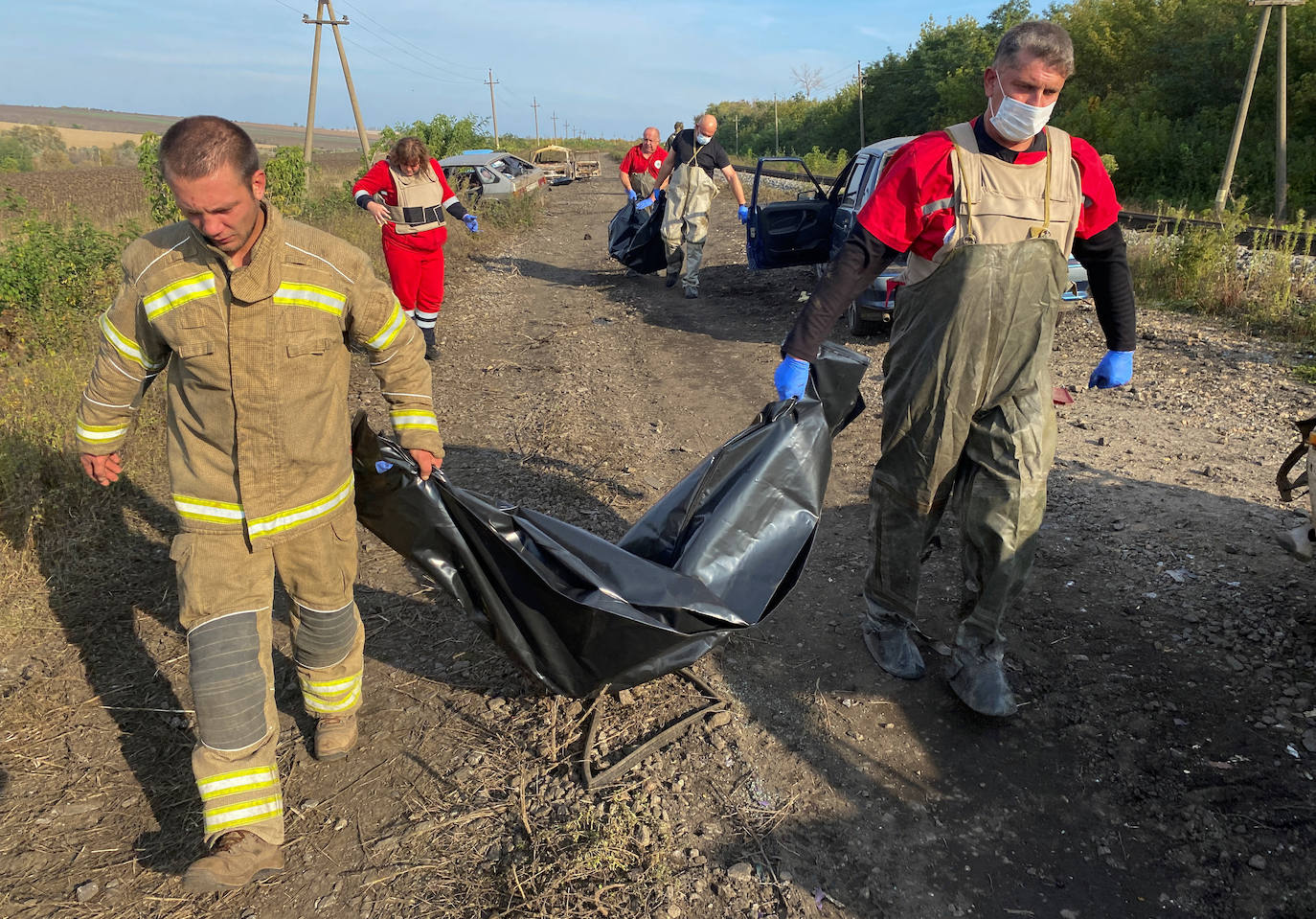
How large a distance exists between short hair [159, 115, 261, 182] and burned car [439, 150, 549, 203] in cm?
1553

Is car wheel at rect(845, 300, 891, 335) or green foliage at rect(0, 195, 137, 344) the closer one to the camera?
green foliage at rect(0, 195, 137, 344)

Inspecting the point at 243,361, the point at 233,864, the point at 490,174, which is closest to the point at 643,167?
the point at 490,174

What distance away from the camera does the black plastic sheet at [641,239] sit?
10.6 meters

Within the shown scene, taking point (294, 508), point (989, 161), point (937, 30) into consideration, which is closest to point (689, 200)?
point (989, 161)

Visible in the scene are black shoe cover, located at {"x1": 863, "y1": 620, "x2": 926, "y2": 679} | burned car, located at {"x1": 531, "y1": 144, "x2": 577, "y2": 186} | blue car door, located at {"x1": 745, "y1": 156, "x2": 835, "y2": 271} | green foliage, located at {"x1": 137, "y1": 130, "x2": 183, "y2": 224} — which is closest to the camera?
black shoe cover, located at {"x1": 863, "y1": 620, "x2": 926, "y2": 679}

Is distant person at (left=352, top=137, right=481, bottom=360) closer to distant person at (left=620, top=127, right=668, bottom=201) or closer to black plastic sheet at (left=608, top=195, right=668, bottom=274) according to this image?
black plastic sheet at (left=608, top=195, right=668, bottom=274)

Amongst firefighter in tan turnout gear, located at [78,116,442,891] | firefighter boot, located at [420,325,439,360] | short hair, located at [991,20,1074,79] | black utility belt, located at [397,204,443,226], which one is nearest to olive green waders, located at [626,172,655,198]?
firefighter boot, located at [420,325,439,360]

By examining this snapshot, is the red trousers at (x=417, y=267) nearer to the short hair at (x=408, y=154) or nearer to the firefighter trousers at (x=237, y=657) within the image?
the short hair at (x=408, y=154)

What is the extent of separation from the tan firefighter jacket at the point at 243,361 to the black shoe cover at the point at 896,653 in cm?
202

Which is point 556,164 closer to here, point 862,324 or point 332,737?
point 862,324

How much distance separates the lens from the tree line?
1917cm

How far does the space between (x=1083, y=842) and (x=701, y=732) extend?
3.84ft

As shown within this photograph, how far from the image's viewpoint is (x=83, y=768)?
2812 millimetres

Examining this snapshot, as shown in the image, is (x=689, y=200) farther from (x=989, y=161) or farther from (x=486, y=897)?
(x=486, y=897)
